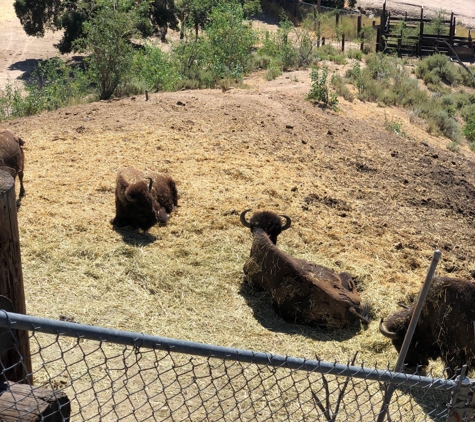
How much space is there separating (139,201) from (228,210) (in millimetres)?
1472

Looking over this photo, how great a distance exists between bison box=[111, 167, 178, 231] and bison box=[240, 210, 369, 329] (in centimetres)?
182

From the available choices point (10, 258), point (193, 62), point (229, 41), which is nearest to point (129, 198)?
point (10, 258)

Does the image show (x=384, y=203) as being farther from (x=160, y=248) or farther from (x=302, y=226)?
(x=160, y=248)

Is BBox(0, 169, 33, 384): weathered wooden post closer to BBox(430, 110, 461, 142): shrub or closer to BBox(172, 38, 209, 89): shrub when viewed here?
BBox(172, 38, 209, 89): shrub

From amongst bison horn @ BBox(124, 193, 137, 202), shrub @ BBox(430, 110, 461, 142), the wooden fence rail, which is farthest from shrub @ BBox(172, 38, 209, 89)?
the wooden fence rail

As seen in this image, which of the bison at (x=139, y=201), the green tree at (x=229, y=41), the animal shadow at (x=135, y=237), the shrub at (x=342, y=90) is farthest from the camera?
the green tree at (x=229, y=41)

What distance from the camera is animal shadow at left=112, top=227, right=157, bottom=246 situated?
9.30 metres

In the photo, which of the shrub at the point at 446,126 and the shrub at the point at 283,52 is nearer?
the shrub at the point at 446,126

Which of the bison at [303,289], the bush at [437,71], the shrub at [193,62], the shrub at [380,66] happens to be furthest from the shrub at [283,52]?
the bison at [303,289]

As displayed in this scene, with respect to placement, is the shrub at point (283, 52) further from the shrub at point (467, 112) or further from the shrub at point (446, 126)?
the shrub at point (467, 112)

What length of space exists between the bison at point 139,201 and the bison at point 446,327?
147 inches

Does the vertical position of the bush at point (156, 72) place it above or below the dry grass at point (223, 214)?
above

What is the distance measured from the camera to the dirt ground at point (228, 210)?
785 cm

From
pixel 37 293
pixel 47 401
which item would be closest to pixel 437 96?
pixel 37 293
